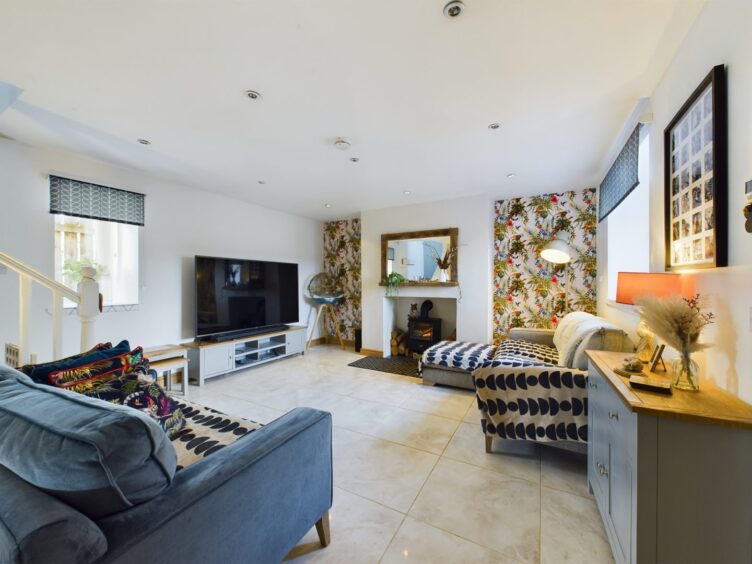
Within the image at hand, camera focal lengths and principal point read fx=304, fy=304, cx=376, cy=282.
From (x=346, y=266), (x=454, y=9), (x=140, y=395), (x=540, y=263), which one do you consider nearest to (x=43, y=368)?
(x=140, y=395)

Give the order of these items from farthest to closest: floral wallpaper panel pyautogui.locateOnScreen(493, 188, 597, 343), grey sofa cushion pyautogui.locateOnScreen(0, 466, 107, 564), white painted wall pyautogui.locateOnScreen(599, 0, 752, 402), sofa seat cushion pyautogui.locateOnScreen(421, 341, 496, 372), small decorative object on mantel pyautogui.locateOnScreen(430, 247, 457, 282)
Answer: small decorative object on mantel pyautogui.locateOnScreen(430, 247, 457, 282) → floral wallpaper panel pyautogui.locateOnScreen(493, 188, 597, 343) → sofa seat cushion pyautogui.locateOnScreen(421, 341, 496, 372) → white painted wall pyautogui.locateOnScreen(599, 0, 752, 402) → grey sofa cushion pyautogui.locateOnScreen(0, 466, 107, 564)

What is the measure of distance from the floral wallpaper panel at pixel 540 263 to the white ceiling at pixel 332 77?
116 cm

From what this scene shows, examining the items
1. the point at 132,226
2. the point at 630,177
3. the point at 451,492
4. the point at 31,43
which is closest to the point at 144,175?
the point at 132,226

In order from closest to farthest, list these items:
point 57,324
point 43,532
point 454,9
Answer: point 43,532, point 454,9, point 57,324

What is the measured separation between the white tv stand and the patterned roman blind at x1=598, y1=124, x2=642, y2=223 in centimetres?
433

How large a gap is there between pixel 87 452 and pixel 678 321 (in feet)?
6.38

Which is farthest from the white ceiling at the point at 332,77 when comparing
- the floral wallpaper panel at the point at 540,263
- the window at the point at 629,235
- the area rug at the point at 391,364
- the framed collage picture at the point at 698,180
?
the area rug at the point at 391,364

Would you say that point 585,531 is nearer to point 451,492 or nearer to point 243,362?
point 451,492

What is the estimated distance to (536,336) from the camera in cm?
361

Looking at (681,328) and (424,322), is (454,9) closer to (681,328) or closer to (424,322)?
(681,328)

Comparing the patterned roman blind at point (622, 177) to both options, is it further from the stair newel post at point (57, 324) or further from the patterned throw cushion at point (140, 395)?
the stair newel post at point (57, 324)

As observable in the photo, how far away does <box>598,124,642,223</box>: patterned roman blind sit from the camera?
2.28 m

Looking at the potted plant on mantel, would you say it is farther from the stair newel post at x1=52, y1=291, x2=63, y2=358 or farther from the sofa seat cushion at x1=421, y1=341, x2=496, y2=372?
the stair newel post at x1=52, y1=291, x2=63, y2=358

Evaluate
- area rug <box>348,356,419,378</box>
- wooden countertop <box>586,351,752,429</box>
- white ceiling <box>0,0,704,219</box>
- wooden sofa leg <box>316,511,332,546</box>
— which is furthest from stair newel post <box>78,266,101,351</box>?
wooden countertop <box>586,351,752,429</box>
